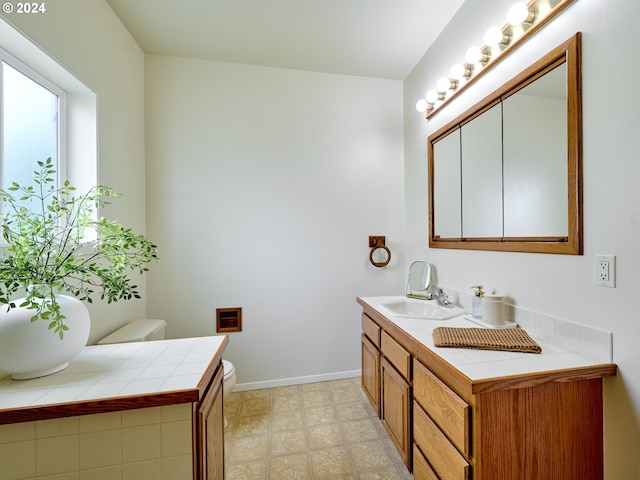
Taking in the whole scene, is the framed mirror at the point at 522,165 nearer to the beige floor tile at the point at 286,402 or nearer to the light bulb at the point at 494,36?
the light bulb at the point at 494,36

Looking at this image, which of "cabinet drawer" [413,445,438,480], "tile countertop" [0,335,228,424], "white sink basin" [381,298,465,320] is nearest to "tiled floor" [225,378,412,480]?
"cabinet drawer" [413,445,438,480]

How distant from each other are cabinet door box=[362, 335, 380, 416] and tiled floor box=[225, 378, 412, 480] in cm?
21

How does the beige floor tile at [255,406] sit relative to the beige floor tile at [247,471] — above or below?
below

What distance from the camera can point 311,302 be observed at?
2.40 meters

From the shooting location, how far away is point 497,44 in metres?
1.41

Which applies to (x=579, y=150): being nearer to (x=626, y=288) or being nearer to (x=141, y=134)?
(x=626, y=288)

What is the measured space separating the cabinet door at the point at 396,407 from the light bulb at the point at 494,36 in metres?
1.74

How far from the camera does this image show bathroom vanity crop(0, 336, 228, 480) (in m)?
0.74

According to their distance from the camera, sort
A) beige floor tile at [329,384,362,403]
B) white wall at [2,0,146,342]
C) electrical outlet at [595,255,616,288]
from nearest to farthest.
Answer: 1. electrical outlet at [595,255,616,288]
2. white wall at [2,0,146,342]
3. beige floor tile at [329,384,362,403]

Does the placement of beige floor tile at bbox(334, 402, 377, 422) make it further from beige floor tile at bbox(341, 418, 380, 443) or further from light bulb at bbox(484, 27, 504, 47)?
light bulb at bbox(484, 27, 504, 47)

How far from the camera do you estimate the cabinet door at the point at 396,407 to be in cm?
133

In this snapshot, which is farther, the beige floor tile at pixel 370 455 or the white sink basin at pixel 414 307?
the white sink basin at pixel 414 307

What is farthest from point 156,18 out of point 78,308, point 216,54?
point 78,308

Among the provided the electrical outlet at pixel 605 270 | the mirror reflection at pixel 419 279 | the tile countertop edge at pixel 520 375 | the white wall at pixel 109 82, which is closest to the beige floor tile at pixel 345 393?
the mirror reflection at pixel 419 279
